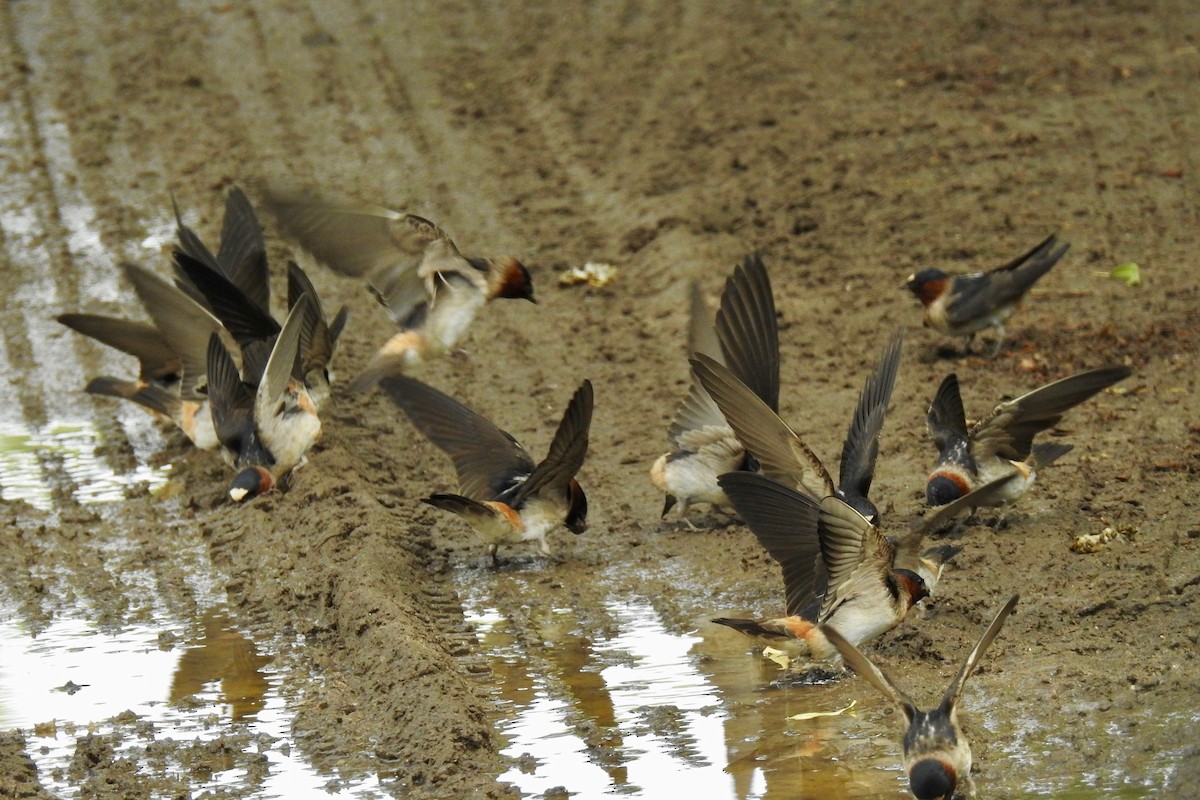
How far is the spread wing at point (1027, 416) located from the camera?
244 inches

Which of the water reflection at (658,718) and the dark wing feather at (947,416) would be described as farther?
the dark wing feather at (947,416)

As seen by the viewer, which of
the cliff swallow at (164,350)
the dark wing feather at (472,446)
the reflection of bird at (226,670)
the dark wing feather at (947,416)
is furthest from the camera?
the cliff swallow at (164,350)

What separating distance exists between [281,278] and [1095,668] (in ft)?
18.9

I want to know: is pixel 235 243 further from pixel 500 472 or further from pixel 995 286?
pixel 995 286

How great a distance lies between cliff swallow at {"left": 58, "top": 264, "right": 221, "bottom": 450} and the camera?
7.79 metres

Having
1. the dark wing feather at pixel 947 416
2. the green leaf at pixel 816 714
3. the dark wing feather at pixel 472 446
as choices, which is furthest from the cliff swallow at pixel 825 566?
A: the dark wing feather at pixel 472 446

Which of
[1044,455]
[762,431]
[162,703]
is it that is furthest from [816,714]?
[162,703]

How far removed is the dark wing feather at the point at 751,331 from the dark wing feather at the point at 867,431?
47 cm

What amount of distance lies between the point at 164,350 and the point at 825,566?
4.20 m

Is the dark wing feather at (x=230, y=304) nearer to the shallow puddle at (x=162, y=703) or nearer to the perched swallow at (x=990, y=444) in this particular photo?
the shallow puddle at (x=162, y=703)

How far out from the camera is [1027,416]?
648 centimetres

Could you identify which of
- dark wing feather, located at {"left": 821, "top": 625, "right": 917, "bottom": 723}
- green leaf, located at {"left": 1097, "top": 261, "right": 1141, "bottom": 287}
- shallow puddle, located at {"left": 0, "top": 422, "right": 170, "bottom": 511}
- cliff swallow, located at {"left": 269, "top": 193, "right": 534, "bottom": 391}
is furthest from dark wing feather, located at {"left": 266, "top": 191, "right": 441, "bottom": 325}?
green leaf, located at {"left": 1097, "top": 261, "right": 1141, "bottom": 287}

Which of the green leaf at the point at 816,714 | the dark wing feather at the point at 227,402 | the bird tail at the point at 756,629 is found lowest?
the dark wing feather at the point at 227,402

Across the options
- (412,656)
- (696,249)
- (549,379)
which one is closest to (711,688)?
(412,656)
